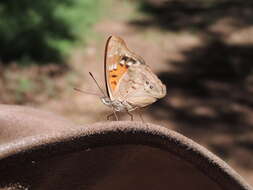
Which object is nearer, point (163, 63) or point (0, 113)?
point (0, 113)

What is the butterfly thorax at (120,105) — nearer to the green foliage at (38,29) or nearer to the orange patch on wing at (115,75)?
the orange patch on wing at (115,75)

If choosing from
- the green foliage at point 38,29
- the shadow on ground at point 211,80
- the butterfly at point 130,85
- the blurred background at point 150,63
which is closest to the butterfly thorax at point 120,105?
the butterfly at point 130,85

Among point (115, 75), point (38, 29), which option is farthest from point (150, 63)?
point (115, 75)

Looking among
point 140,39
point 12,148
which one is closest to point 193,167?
point 12,148

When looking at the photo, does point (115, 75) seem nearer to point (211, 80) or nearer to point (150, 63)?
point (211, 80)

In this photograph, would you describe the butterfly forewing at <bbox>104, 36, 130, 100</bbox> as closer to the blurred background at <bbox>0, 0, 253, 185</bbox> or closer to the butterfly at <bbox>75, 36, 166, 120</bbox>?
the butterfly at <bbox>75, 36, 166, 120</bbox>

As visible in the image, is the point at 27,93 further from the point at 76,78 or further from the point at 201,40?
the point at 201,40

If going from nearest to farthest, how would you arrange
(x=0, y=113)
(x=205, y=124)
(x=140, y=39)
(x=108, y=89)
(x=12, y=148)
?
(x=12, y=148)
(x=0, y=113)
(x=108, y=89)
(x=205, y=124)
(x=140, y=39)
